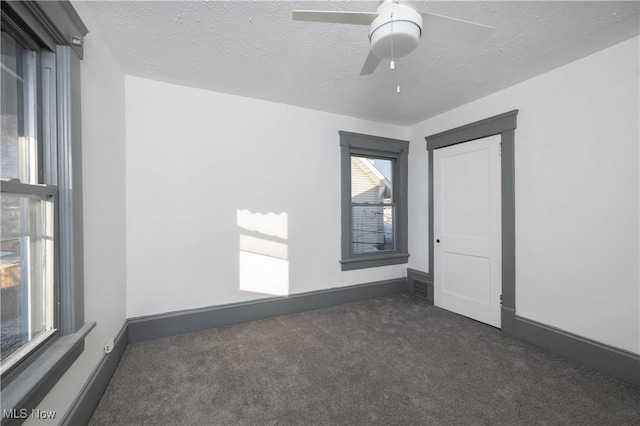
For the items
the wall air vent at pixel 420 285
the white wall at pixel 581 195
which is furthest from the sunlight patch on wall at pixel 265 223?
the white wall at pixel 581 195

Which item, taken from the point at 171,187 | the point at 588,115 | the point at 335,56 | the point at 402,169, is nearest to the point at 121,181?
the point at 171,187

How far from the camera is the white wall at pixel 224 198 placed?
99.5 inches

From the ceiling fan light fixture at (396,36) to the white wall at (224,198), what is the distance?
188 cm

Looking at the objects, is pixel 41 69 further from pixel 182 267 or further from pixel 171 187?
pixel 182 267

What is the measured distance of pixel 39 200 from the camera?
4.24ft

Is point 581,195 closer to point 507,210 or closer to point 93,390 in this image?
point 507,210

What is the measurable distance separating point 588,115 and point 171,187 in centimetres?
377

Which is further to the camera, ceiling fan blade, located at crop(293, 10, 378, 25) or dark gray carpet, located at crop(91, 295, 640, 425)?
dark gray carpet, located at crop(91, 295, 640, 425)

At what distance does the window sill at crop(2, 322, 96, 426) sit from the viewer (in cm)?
94

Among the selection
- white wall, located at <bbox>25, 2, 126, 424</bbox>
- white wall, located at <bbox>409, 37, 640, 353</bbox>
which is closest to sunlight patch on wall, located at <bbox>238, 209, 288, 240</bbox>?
white wall, located at <bbox>25, 2, 126, 424</bbox>

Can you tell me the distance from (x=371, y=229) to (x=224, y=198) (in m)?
2.13

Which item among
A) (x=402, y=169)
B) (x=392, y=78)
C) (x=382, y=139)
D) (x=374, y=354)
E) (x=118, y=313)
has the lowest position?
(x=374, y=354)

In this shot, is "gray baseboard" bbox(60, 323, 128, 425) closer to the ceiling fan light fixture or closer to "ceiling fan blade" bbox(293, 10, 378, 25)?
"ceiling fan blade" bbox(293, 10, 378, 25)

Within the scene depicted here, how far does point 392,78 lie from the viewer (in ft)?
8.17
